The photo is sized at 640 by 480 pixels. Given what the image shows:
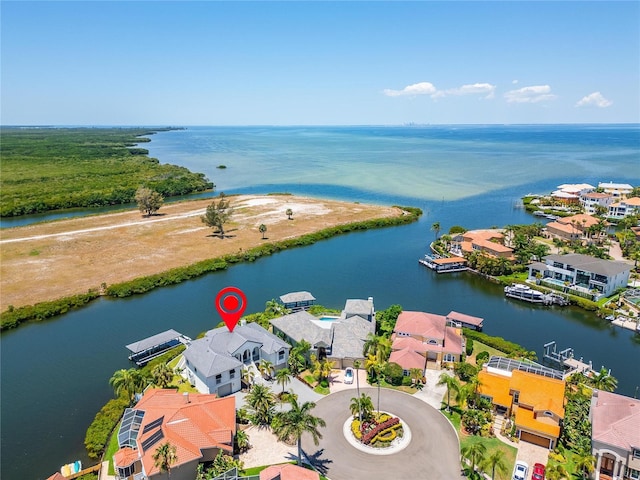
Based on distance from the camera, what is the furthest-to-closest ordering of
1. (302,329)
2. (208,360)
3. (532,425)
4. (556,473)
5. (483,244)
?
(483,244) → (302,329) → (208,360) → (532,425) → (556,473)

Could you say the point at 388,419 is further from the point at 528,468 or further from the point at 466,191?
the point at 466,191

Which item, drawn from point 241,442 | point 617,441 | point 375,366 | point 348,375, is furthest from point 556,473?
point 241,442


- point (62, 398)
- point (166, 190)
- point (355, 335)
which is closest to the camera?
point (62, 398)

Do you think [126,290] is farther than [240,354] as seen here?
Yes

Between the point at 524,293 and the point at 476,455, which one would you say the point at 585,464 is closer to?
the point at 476,455

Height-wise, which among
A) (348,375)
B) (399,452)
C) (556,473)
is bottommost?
(399,452)

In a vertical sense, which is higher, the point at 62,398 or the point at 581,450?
the point at 581,450

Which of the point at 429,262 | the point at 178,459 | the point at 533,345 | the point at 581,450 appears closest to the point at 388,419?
the point at 581,450
